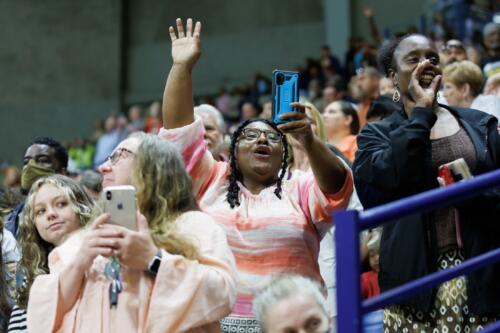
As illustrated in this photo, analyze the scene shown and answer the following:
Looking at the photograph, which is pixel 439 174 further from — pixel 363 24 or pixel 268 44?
pixel 268 44

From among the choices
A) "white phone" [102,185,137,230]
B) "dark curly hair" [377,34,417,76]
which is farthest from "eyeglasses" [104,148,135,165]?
"dark curly hair" [377,34,417,76]

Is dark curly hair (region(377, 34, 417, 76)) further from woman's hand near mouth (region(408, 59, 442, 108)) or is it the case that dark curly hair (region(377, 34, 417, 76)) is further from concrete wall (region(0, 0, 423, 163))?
concrete wall (region(0, 0, 423, 163))

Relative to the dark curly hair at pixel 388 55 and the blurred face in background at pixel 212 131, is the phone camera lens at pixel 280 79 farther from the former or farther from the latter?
the blurred face in background at pixel 212 131

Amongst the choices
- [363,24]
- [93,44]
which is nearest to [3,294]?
[363,24]

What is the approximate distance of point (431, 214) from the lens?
367 cm

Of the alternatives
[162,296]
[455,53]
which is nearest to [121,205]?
[162,296]

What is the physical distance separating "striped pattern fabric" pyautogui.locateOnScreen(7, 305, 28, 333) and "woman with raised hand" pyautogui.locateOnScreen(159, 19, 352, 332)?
0.91 m

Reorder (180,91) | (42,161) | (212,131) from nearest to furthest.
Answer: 1. (180,91)
2. (212,131)
3. (42,161)

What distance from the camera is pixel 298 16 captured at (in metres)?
17.1

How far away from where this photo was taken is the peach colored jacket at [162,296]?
3104mm

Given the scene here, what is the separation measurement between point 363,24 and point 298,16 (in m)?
1.46

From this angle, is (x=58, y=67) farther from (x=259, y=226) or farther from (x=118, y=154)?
(x=118, y=154)

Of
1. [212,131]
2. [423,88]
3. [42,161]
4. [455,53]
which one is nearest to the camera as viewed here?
[423,88]

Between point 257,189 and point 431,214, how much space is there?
88cm
